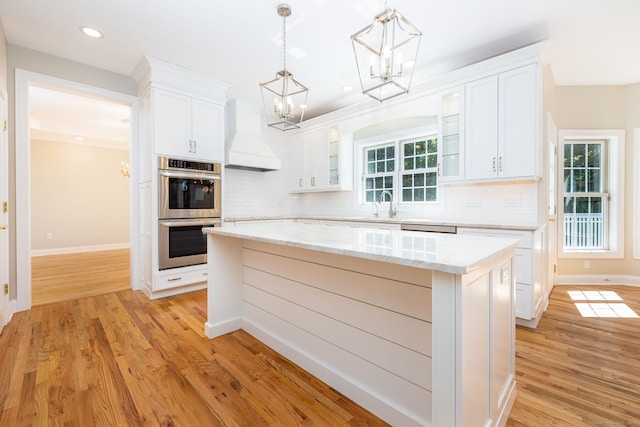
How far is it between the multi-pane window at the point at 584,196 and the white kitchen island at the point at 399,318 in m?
3.65

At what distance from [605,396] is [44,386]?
3242 millimetres

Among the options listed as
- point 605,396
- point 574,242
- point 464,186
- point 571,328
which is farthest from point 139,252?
point 574,242

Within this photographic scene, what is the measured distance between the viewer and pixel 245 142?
4340 millimetres

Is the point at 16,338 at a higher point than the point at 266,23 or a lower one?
lower

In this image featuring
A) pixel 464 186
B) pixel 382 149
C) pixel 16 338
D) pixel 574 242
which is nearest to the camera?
pixel 16 338

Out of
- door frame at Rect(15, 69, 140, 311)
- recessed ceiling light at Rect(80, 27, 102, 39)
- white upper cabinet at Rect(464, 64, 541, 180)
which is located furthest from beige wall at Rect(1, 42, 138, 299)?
white upper cabinet at Rect(464, 64, 541, 180)

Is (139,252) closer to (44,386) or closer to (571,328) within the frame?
(44,386)

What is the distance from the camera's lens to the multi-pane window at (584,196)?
4020 millimetres

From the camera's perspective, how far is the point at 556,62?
3.21 meters

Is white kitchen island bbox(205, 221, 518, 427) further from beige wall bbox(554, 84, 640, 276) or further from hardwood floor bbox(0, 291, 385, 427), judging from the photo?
beige wall bbox(554, 84, 640, 276)

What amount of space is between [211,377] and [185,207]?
7.40 ft

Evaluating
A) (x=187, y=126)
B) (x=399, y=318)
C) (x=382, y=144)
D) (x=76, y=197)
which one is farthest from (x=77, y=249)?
(x=399, y=318)

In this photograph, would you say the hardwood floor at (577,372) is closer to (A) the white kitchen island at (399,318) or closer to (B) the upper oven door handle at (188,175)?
(A) the white kitchen island at (399,318)

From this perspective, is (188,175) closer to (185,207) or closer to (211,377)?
(185,207)
